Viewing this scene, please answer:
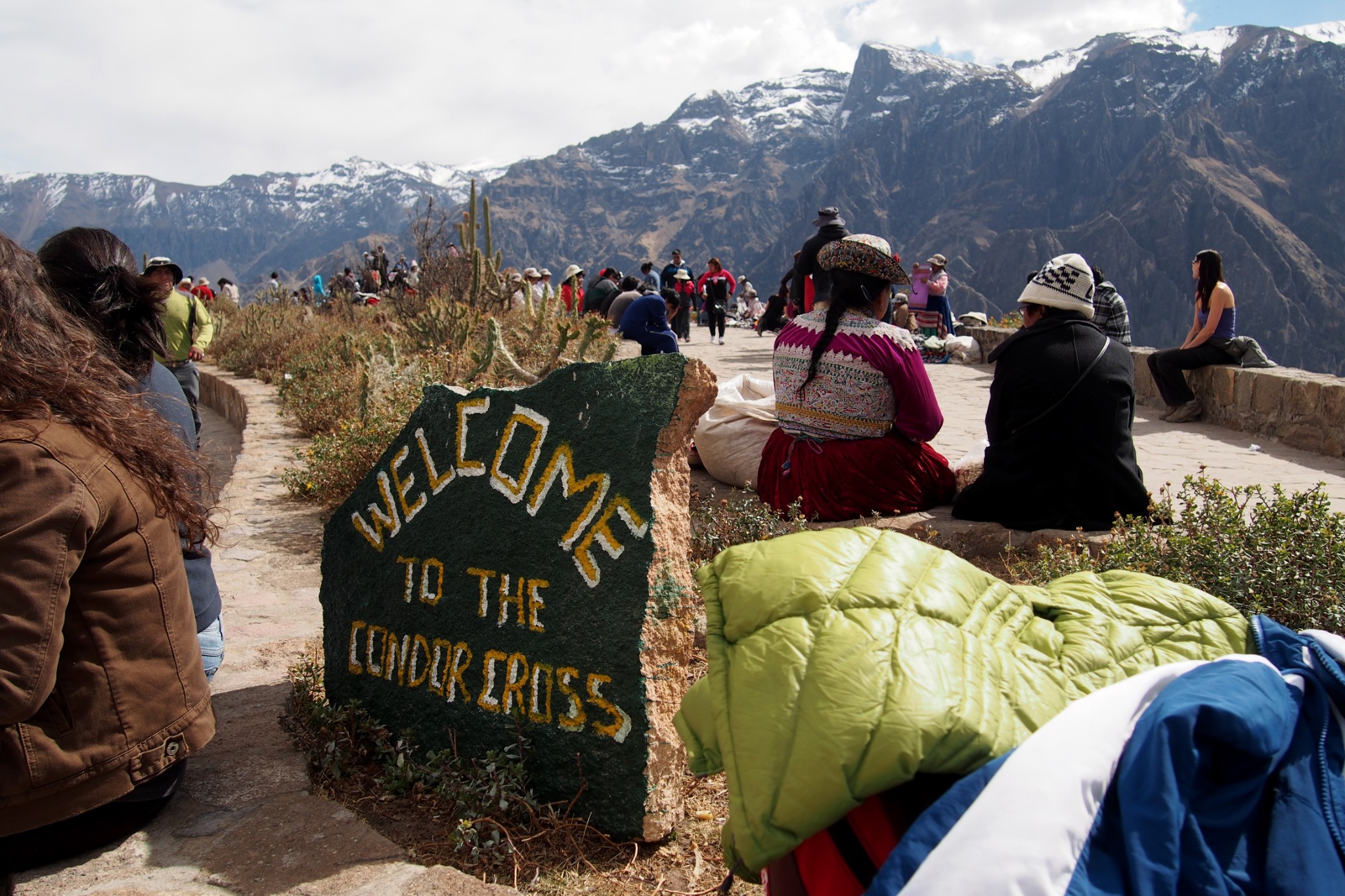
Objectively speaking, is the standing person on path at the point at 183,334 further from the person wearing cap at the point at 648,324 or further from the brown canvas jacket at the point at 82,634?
the brown canvas jacket at the point at 82,634

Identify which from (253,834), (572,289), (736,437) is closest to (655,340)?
(736,437)

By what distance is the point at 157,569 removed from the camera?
203 centimetres

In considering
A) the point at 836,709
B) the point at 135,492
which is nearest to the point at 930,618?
the point at 836,709

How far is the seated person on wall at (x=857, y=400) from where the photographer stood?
3965 mm

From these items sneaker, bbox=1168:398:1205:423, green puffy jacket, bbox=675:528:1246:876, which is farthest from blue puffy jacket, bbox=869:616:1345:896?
sneaker, bbox=1168:398:1205:423

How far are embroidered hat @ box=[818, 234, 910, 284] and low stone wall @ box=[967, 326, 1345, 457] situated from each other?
11.1 ft

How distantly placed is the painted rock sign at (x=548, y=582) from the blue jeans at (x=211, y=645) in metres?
0.35

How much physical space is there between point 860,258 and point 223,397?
9.76 metres

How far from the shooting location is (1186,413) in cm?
771

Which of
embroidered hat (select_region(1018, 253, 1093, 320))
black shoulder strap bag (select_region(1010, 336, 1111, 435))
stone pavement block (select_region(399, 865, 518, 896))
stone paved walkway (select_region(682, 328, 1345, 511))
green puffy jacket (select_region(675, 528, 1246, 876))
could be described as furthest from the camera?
stone paved walkway (select_region(682, 328, 1345, 511))

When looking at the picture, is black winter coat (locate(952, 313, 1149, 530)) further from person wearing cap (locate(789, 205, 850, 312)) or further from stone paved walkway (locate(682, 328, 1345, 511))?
person wearing cap (locate(789, 205, 850, 312))

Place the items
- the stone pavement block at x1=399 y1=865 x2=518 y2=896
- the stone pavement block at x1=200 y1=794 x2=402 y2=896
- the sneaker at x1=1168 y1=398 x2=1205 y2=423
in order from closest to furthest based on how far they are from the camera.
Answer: the stone pavement block at x1=399 y1=865 x2=518 y2=896, the stone pavement block at x1=200 y1=794 x2=402 y2=896, the sneaker at x1=1168 y1=398 x2=1205 y2=423

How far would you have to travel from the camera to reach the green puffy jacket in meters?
1.17

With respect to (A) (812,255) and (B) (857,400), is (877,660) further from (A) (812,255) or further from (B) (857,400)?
(A) (812,255)
